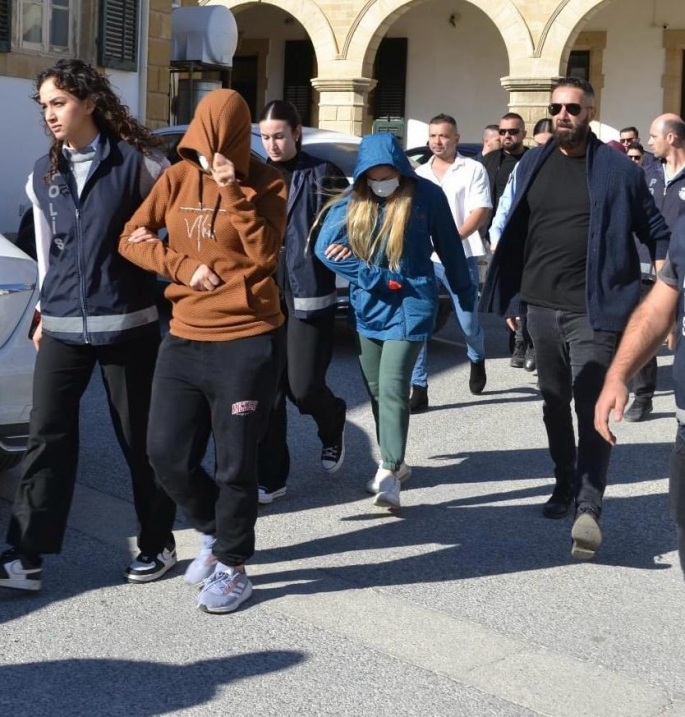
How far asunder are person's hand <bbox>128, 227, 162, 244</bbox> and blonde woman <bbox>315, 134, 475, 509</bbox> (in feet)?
4.92

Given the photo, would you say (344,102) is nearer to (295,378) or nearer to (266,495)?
(295,378)

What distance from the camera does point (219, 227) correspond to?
4.45m

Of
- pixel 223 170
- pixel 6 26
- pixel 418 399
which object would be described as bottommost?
pixel 418 399

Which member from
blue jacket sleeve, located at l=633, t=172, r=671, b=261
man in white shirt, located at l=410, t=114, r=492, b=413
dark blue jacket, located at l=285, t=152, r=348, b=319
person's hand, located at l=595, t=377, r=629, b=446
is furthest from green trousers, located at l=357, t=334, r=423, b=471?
man in white shirt, located at l=410, t=114, r=492, b=413

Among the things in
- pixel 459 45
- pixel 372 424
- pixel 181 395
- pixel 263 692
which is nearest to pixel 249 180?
pixel 181 395

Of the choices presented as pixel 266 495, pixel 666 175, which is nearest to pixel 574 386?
pixel 266 495

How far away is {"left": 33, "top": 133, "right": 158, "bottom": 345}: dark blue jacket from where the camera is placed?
4570 millimetres

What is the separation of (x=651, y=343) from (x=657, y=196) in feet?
17.9

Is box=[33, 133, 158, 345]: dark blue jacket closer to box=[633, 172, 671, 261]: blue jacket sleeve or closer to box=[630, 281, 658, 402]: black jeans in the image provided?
box=[633, 172, 671, 261]: blue jacket sleeve

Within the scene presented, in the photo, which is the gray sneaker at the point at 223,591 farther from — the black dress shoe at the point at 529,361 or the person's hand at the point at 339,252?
the black dress shoe at the point at 529,361

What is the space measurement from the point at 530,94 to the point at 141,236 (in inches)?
727

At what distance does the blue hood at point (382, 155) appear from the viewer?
224 inches

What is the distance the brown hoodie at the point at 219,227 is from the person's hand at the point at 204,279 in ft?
0.08

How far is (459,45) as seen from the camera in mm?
25922
